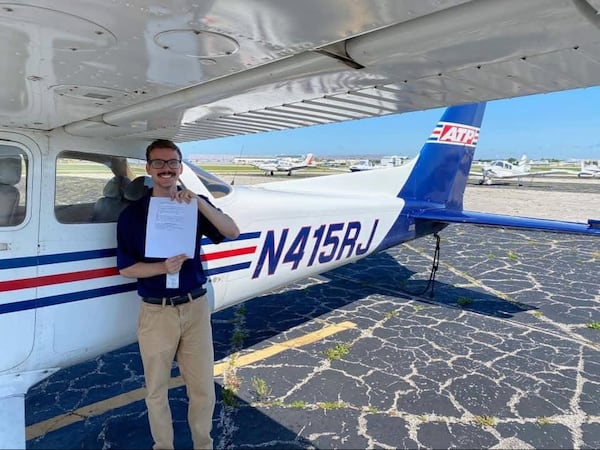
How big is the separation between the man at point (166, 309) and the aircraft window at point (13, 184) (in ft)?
1.98

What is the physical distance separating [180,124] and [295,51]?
65.4 inches

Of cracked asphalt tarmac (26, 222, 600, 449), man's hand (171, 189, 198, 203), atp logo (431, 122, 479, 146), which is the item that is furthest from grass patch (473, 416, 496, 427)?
atp logo (431, 122, 479, 146)

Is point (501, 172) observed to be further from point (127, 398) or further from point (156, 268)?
point (156, 268)

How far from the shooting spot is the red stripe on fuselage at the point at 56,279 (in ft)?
7.77

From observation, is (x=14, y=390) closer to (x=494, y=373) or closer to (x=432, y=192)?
(x=494, y=373)

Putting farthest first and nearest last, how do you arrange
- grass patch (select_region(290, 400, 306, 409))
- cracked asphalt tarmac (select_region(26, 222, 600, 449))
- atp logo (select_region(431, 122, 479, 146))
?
atp logo (select_region(431, 122, 479, 146)) < grass patch (select_region(290, 400, 306, 409)) < cracked asphalt tarmac (select_region(26, 222, 600, 449))

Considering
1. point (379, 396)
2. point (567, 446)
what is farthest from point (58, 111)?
point (567, 446)

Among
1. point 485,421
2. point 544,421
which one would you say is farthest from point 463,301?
point 485,421

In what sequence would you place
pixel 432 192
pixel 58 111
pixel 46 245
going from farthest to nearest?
pixel 432 192, pixel 46 245, pixel 58 111

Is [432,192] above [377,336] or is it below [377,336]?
above

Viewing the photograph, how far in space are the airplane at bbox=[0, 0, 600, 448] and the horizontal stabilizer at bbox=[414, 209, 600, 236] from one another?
0.10 ft

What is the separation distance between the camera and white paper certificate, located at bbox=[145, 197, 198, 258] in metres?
2.29

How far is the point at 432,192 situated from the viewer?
609 cm

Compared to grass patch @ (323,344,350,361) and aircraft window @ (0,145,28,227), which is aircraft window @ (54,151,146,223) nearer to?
aircraft window @ (0,145,28,227)
